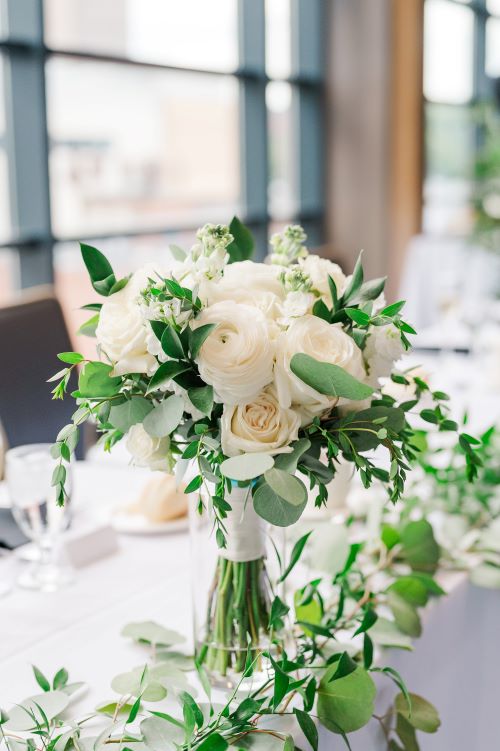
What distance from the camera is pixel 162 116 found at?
5.70m

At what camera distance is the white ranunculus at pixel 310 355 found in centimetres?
87

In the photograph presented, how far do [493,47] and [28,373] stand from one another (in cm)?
649

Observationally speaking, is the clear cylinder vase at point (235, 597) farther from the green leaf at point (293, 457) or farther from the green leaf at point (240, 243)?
the green leaf at point (240, 243)

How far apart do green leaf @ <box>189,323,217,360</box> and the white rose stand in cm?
12

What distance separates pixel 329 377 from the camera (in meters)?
0.86

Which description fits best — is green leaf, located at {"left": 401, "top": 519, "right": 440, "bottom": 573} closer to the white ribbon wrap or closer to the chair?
the white ribbon wrap

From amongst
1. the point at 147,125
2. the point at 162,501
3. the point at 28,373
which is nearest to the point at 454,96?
the point at 147,125

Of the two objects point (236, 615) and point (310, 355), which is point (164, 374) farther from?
point (236, 615)

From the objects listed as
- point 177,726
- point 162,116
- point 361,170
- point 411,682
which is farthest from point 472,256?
point 177,726

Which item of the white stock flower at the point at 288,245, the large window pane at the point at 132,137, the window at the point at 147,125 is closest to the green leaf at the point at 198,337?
the white stock flower at the point at 288,245

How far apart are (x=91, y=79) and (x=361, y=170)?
65.5 inches

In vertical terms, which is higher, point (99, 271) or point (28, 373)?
point (99, 271)

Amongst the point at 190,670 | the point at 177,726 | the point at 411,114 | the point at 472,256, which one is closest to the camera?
the point at 177,726

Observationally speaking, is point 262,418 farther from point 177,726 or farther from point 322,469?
point 177,726
